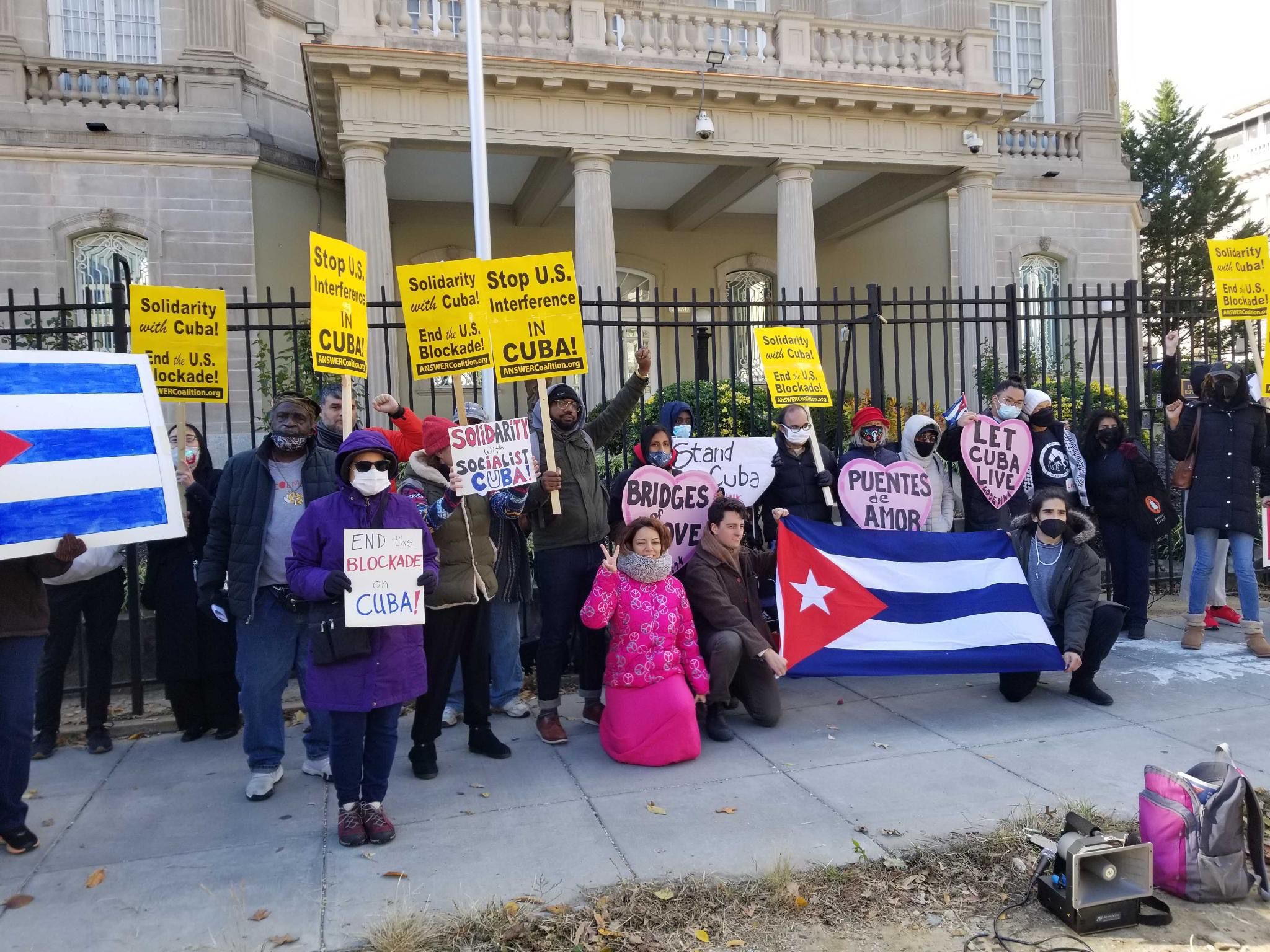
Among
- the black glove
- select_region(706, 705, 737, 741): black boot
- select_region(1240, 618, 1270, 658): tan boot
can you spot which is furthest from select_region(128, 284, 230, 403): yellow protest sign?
select_region(1240, 618, 1270, 658): tan boot

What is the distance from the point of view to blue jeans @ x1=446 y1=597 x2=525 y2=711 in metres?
5.68

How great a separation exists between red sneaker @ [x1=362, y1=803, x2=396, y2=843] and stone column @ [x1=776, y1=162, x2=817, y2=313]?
495 inches

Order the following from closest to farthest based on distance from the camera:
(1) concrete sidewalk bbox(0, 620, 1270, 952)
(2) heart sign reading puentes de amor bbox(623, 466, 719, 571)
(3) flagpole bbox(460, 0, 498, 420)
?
(1) concrete sidewalk bbox(0, 620, 1270, 952), (2) heart sign reading puentes de amor bbox(623, 466, 719, 571), (3) flagpole bbox(460, 0, 498, 420)

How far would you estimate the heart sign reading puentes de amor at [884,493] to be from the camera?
6.52 metres

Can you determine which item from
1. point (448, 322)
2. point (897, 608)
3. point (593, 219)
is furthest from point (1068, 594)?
point (593, 219)

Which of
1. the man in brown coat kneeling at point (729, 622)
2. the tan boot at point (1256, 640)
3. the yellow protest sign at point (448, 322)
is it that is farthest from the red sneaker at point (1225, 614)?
the yellow protest sign at point (448, 322)

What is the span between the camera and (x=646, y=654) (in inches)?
200

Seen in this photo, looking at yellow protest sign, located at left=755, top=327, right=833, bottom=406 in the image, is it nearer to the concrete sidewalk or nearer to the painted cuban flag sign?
the concrete sidewalk

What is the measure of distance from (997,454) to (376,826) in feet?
16.7

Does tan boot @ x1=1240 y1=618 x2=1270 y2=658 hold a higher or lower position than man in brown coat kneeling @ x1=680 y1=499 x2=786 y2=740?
lower

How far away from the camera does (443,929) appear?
11.1ft

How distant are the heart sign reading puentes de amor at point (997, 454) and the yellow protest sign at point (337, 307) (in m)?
4.36

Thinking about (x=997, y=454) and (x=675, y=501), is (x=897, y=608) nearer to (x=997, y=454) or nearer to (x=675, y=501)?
(x=675, y=501)

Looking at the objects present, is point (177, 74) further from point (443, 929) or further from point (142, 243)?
point (443, 929)
